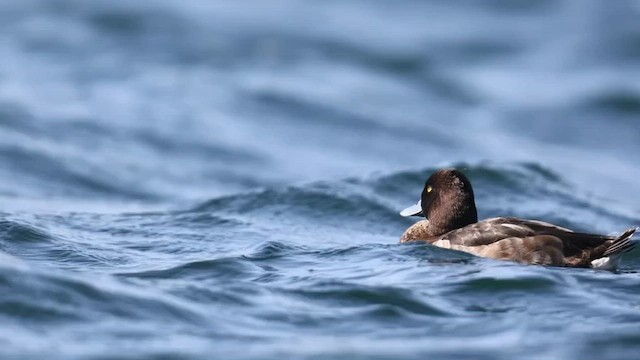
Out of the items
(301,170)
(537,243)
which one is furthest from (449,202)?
(301,170)

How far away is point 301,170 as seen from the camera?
59.0ft

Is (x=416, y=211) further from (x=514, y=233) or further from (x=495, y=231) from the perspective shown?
(x=514, y=233)

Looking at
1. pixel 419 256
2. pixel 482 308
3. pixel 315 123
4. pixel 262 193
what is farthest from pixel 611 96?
pixel 482 308

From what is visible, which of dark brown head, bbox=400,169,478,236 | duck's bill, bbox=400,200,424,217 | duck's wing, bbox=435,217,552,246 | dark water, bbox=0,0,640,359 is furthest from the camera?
duck's bill, bbox=400,200,424,217

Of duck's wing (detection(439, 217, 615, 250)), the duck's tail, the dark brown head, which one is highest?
the dark brown head

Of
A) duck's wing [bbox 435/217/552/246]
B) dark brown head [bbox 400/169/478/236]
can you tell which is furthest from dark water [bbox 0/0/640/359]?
dark brown head [bbox 400/169/478/236]

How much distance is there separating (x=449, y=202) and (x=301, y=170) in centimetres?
688

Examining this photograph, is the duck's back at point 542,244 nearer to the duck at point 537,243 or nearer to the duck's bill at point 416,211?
the duck at point 537,243

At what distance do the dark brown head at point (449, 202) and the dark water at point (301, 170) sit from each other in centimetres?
46

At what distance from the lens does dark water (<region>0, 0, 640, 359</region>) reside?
8.70 m

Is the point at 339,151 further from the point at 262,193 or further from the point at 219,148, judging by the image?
the point at 262,193

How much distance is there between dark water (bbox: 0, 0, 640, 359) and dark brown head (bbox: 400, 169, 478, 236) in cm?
46

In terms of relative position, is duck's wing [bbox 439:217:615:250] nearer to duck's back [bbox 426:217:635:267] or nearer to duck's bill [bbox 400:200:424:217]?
duck's back [bbox 426:217:635:267]

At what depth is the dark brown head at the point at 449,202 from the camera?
1120cm
